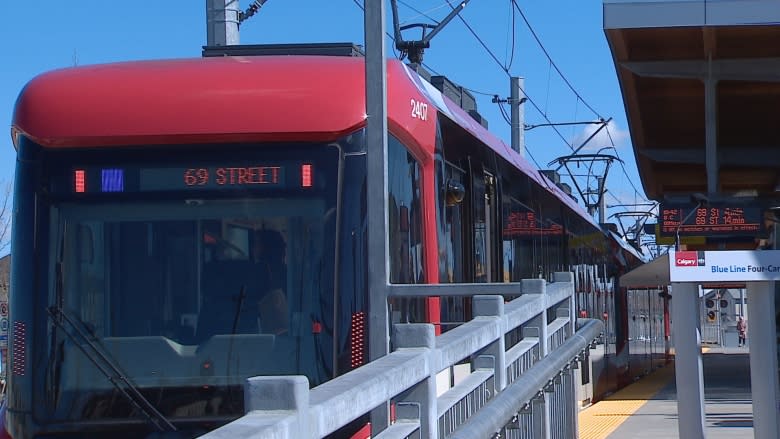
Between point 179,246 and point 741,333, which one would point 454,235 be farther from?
point 741,333

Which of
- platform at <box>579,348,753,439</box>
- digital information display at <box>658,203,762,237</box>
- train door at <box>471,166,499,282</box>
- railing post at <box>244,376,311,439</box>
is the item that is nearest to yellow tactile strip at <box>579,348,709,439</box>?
platform at <box>579,348,753,439</box>

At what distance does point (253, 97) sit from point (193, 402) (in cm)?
180

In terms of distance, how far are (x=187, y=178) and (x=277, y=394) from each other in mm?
5128

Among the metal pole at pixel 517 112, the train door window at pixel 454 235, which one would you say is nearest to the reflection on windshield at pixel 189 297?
the train door window at pixel 454 235

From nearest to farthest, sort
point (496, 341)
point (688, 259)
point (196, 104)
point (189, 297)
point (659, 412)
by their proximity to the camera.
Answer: point (496, 341)
point (189, 297)
point (196, 104)
point (688, 259)
point (659, 412)

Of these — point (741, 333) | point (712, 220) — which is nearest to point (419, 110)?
point (712, 220)

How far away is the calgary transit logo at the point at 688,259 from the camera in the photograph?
9.64 m

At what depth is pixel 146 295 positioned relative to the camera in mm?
7293

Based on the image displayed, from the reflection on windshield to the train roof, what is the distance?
1.40 ft

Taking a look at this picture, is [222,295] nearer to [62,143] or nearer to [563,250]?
[62,143]

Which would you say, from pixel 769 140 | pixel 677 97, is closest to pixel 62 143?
pixel 677 97

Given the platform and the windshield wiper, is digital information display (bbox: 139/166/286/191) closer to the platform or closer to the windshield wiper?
the windshield wiper

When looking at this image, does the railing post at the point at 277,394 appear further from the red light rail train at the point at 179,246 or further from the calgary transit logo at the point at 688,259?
the calgary transit logo at the point at 688,259

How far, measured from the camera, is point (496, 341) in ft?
17.2
